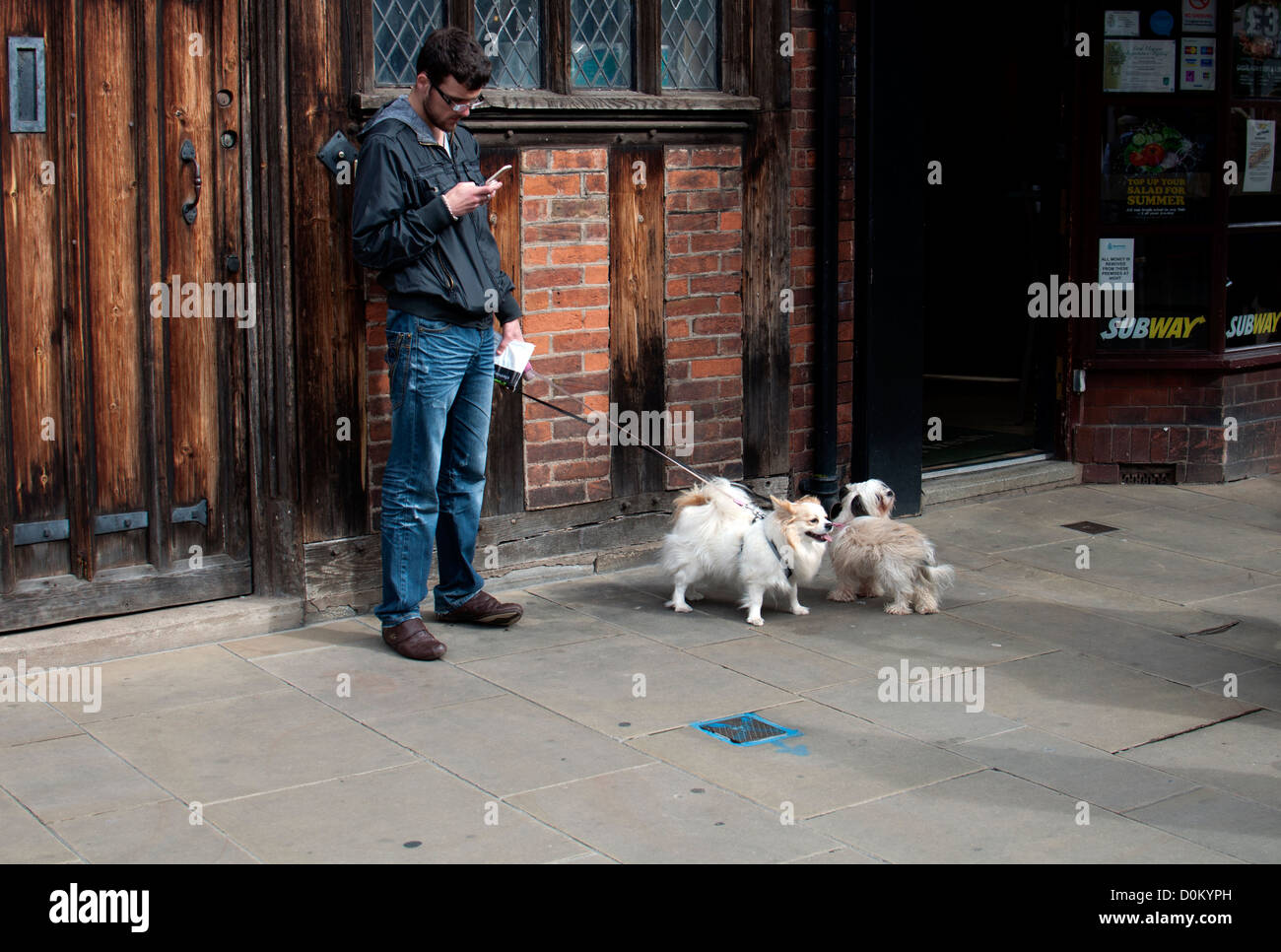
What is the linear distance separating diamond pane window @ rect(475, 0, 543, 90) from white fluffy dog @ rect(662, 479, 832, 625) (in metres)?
1.99

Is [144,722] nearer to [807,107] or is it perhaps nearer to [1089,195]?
[807,107]

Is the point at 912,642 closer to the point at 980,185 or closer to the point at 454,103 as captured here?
the point at 454,103

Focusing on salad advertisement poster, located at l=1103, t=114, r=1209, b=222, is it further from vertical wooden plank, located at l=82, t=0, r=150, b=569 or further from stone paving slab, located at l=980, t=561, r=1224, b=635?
vertical wooden plank, located at l=82, t=0, r=150, b=569

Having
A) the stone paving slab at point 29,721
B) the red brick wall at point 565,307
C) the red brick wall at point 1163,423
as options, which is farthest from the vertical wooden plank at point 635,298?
the red brick wall at point 1163,423

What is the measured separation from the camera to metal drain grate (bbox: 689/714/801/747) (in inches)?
208

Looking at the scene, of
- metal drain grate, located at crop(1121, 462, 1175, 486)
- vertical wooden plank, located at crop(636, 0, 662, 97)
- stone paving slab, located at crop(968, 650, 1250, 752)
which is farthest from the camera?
metal drain grate, located at crop(1121, 462, 1175, 486)

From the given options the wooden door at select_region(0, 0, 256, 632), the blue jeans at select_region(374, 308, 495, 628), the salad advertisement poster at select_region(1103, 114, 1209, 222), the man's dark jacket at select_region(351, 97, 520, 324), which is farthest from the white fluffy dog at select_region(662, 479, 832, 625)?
the salad advertisement poster at select_region(1103, 114, 1209, 222)

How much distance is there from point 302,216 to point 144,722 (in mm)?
2118

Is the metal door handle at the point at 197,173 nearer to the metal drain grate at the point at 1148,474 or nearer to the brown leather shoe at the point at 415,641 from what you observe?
the brown leather shoe at the point at 415,641

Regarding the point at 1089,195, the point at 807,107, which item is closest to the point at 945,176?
the point at 1089,195

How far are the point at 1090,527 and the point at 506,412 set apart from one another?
11.0 feet

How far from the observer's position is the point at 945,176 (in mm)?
13125

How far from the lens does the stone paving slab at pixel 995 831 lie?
14.5ft

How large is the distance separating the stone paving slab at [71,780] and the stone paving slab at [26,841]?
44mm
